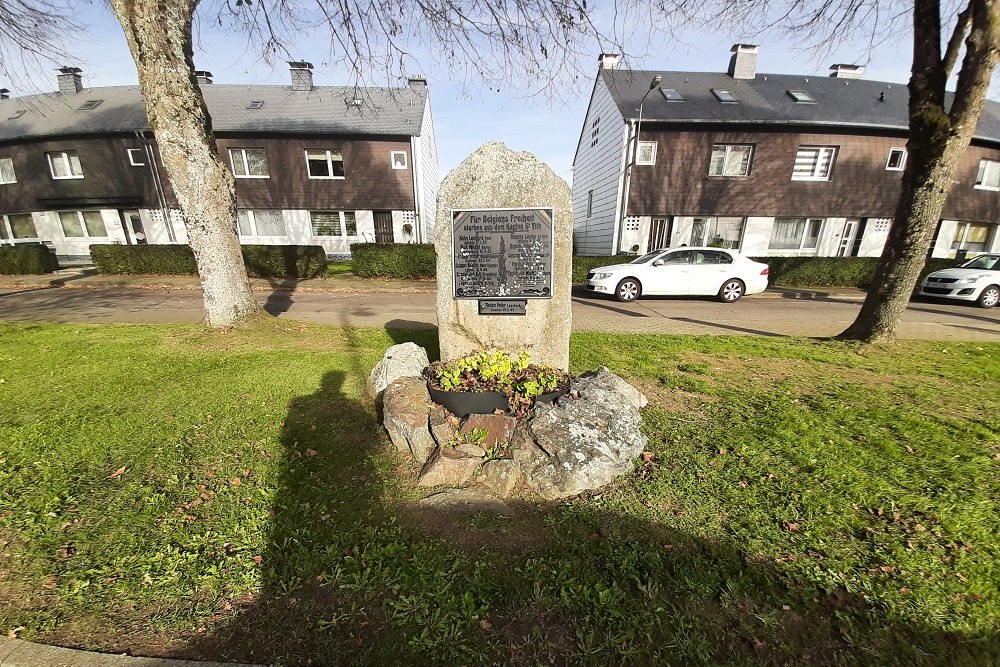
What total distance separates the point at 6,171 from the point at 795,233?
39.7 m

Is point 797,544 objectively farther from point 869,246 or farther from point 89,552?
point 869,246

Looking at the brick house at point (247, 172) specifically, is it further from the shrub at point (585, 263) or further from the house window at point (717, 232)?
the house window at point (717, 232)

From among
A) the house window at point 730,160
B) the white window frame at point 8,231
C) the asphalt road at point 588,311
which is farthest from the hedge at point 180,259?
the house window at point 730,160

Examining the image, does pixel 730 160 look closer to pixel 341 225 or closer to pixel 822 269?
pixel 822 269

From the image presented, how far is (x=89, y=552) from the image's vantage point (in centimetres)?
230

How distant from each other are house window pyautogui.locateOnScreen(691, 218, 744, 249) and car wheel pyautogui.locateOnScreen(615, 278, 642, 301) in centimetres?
817

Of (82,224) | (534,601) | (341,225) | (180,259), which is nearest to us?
(534,601)

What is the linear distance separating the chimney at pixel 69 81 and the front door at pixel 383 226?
62.1ft

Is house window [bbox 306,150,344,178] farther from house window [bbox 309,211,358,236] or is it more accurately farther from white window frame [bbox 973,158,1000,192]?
white window frame [bbox 973,158,1000,192]

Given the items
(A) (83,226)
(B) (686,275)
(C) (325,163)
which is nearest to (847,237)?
(B) (686,275)

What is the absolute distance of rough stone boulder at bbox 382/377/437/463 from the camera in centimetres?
329

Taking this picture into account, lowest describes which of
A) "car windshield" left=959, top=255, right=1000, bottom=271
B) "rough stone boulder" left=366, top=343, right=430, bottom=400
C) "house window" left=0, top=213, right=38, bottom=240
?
"rough stone boulder" left=366, top=343, right=430, bottom=400

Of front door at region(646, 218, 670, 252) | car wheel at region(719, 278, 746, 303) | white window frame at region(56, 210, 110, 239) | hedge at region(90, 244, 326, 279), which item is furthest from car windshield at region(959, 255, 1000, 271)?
white window frame at region(56, 210, 110, 239)

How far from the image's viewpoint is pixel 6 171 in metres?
20.0
